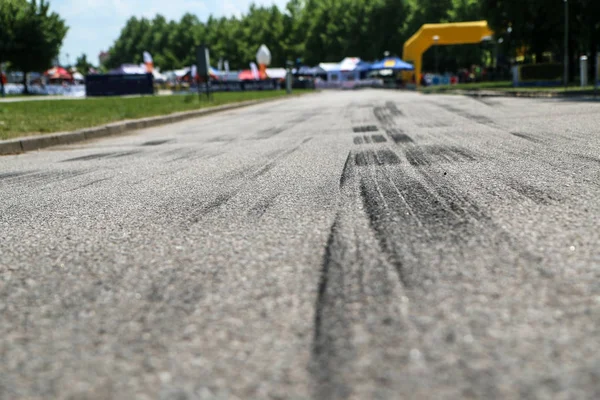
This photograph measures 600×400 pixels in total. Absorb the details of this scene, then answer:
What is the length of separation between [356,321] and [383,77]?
64034mm

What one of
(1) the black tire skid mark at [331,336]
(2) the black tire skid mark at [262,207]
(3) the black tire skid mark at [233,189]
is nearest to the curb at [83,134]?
(3) the black tire skid mark at [233,189]

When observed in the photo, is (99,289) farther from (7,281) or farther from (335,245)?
(335,245)

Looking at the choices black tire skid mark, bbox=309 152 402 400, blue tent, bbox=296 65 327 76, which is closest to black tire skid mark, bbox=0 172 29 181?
black tire skid mark, bbox=309 152 402 400

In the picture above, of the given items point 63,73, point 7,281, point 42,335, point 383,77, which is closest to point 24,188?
point 7,281

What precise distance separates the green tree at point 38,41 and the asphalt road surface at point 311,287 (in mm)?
51671

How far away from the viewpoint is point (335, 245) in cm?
276

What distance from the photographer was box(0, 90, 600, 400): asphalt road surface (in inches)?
62.5

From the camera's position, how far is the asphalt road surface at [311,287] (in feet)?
5.21

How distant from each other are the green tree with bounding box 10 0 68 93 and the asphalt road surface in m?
51.7

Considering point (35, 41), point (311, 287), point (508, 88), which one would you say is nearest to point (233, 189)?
point (311, 287)

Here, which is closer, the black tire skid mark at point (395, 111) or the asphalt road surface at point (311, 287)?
the asphalt road surface at point (311, 287)

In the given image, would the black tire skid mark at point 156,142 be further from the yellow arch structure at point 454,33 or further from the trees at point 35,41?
the trees at point 35,41

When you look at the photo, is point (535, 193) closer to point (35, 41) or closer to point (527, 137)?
point (527, 137)

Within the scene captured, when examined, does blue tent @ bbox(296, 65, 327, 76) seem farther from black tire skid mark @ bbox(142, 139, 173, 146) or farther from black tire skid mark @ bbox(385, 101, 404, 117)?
black tire skid mark @ bbox(142, 139, 173, 146)
